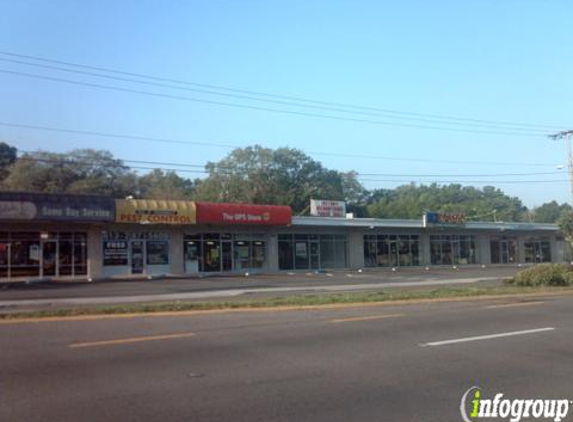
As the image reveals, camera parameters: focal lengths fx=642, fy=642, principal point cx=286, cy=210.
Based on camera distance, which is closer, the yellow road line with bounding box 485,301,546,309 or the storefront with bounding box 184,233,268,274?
the yellow road line with bounding box 485,301,546,309

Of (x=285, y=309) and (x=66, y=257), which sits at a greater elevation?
(x=66, y=257)

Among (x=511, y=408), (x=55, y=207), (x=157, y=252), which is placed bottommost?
(x=511, y=408)

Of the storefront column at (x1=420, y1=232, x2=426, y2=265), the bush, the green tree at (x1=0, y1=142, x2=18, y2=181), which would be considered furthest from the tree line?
→ the bush

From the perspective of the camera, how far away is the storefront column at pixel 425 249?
5281 centimetres

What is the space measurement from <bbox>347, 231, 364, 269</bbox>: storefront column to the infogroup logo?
41.0 m

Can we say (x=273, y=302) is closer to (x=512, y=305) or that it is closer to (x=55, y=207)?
(x=512, y=305)

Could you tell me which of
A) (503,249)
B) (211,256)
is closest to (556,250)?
(503,249)

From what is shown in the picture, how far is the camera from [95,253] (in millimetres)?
36031

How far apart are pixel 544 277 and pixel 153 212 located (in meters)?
21.1

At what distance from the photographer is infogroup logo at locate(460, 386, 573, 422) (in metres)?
6.43

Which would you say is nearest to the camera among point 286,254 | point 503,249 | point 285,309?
point 285,309

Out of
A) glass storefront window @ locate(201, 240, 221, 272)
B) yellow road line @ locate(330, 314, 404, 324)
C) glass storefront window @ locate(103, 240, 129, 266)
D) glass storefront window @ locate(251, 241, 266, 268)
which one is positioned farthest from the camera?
glass storefront window @ locate(251, 241, 266, 268)

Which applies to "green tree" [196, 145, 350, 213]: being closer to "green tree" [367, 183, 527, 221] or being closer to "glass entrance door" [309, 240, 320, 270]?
"green tree" [367, 183, 527, 221]

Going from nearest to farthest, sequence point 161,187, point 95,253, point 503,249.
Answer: point 95,253
point 503,249
point 161,187
